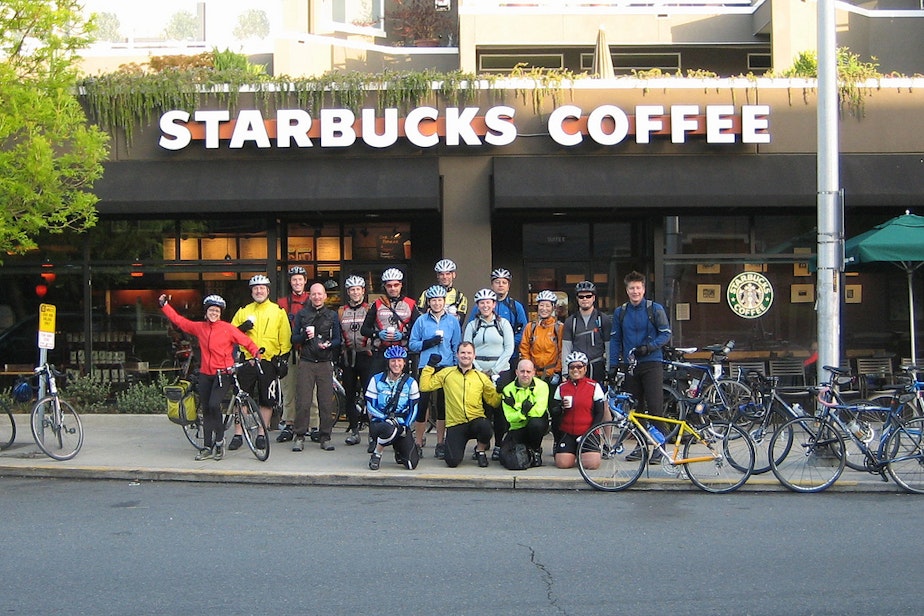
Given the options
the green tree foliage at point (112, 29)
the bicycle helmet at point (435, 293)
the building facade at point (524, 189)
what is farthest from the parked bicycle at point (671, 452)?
the green tree foliage at point (112, 29)

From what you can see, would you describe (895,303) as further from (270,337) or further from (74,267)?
(74,267)

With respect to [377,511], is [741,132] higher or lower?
higher

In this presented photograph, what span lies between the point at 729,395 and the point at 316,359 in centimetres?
549

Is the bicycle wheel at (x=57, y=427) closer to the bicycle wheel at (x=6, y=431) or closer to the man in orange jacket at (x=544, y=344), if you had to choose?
the bicycle wheel at (x=6, y=431)

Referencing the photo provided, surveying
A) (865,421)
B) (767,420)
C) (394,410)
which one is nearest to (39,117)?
(394,410)

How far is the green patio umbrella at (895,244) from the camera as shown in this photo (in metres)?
11.7

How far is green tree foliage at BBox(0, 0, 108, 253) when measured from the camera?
1002 cm

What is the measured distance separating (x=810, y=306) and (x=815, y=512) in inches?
245

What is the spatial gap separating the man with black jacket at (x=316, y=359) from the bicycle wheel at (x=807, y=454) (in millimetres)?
4835

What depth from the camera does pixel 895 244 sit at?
1177 centimetres

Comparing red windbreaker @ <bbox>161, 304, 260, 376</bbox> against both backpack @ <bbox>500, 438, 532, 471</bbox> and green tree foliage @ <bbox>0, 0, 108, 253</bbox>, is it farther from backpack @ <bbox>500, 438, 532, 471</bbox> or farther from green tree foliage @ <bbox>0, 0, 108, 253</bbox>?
backpack @ <bbox>500, 438, 532, 471</bbox>

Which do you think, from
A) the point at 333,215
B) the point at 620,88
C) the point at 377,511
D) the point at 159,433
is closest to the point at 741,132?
the point at 620,88

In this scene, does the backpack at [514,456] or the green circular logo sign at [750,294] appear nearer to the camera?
the backpack at [514,456]

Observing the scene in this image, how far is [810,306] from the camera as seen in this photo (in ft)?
44.5
